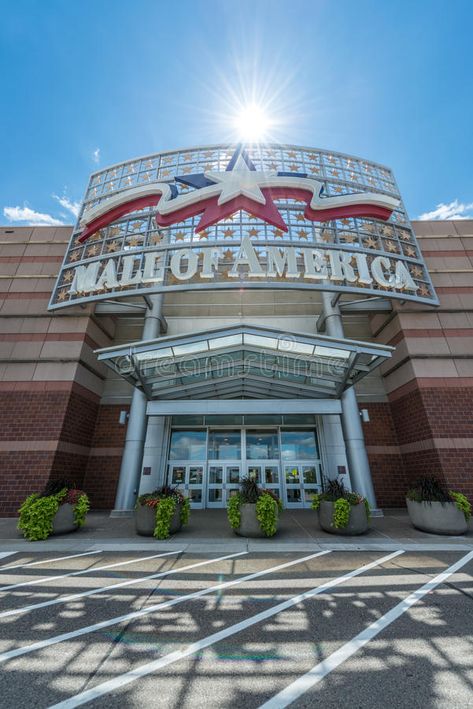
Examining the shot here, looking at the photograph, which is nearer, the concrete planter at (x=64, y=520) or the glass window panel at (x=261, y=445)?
the concrete planter at (x=64, y=520)

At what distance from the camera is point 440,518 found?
9.28 m

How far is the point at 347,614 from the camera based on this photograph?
443 centimetres

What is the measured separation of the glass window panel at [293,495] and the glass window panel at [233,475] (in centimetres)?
274

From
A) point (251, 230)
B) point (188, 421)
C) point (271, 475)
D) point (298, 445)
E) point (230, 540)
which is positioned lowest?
point (230, 540)

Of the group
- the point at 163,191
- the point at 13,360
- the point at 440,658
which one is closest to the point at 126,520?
the point at 13,360

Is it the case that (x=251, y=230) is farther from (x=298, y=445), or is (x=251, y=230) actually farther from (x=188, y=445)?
(x=188, y=445)

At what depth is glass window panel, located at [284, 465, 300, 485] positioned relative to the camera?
15523 millimetres

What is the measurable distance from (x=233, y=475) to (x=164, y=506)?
7.30 metres

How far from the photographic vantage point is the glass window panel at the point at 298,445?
1608 centimetres

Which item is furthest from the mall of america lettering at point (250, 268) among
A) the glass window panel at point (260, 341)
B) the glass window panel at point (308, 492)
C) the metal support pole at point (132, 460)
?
the glass window panel at point (308, 492)

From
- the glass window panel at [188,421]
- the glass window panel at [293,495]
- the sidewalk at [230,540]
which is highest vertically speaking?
the glass window panel at [188,421]

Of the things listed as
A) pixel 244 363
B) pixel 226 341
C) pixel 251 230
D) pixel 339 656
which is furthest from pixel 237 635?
pixel 251 230

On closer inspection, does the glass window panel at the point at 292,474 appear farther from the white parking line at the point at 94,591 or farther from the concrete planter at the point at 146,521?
the white parking line at the point at 94,591

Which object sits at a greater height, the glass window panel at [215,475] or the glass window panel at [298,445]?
the glass window panel at [298,445]
